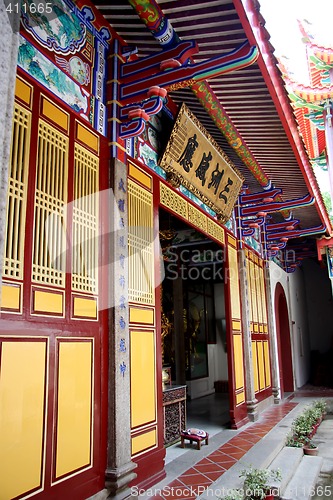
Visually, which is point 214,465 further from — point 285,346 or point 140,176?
point 285,346

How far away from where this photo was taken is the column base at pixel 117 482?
3236 mm

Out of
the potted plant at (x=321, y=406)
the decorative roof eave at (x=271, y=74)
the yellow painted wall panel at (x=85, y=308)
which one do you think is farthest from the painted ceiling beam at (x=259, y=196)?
the yellow painted wall panel at (x=85, y=308)

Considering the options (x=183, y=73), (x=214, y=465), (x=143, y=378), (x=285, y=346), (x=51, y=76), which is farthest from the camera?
(x=285, y=346)

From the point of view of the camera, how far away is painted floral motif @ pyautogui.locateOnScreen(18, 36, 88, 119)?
2.91m

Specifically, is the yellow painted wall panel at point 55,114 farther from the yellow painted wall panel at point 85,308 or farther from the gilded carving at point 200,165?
the gilded carving at point 200,165

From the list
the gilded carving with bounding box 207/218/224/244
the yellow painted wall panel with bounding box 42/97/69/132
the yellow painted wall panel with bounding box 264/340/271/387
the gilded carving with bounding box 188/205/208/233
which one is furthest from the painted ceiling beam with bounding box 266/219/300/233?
the yellow painted wall panel with bounding box 42/97/69/132

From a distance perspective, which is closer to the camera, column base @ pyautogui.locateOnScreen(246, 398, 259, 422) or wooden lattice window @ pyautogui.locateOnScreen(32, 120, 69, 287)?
wooden lattice window @ pyautogui.locateOnScreen(32, 120, 69, 287)

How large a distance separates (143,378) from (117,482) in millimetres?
965

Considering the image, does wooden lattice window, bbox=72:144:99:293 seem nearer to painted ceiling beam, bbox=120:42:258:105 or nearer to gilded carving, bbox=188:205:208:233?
painted ceiling beam, bbox=120:42:258:105

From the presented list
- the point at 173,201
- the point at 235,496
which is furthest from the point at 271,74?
the point at 235,496

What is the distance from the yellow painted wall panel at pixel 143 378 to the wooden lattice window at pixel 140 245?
382mm

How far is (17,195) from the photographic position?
2746 millimetres

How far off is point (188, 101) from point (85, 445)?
3.91 metres

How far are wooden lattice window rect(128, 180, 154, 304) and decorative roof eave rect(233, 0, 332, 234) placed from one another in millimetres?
1650
